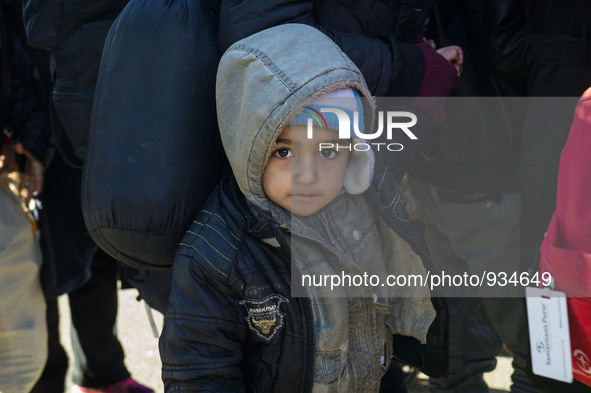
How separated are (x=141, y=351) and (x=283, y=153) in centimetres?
233

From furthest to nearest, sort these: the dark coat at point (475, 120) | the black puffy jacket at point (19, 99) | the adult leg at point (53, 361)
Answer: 1. the adult leg at point (53, 361)
2. the black puffy jacket at point (19, 99)
3. the dark coat at point (475, 120)

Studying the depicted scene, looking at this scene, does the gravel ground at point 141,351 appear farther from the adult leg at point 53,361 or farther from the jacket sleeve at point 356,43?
the jacket sleeve at point 356,43

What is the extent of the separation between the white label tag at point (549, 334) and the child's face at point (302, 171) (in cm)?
65

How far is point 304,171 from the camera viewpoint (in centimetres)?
171

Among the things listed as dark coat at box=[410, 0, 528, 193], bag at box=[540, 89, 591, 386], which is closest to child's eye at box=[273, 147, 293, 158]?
bag at box=[540, 89, 591, 386]

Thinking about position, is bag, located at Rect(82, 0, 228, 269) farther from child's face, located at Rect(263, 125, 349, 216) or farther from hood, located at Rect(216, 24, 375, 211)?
child's face, located at Rect(263, 125, 349, 216)

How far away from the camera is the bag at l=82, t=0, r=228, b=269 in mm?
1753

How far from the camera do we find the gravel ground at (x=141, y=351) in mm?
3303

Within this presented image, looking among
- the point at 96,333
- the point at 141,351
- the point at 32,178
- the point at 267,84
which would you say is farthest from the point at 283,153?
the point at 141,351

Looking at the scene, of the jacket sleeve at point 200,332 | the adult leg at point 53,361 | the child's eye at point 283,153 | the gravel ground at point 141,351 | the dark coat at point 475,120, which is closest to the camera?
the jacket sleeve at point 200,332

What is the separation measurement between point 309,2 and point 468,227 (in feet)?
4.16

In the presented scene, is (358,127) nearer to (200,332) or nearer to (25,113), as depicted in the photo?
(200,332)

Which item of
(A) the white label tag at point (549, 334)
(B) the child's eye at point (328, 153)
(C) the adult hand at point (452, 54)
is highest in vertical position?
(C) the adult hand at point (452, 54)

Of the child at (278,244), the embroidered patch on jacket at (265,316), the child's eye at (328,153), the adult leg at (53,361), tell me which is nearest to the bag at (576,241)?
the child at (278,244)
